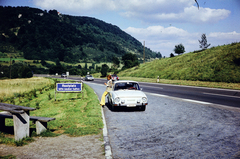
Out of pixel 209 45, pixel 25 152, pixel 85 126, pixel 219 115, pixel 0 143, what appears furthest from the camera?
pixel 209 45

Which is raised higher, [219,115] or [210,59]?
[210,59]

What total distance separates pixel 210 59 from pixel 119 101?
36959mm

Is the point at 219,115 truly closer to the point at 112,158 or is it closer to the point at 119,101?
the point at 119,101

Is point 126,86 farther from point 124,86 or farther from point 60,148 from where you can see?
point 60,148

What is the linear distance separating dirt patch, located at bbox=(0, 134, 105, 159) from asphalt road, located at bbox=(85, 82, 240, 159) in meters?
0.43

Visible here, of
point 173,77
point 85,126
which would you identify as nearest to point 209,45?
point 173,77

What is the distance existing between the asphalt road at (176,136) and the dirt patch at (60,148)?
43cm

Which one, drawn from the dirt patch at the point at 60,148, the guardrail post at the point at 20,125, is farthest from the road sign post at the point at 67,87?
the dirt patch at the point at 60,148

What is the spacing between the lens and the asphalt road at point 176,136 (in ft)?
14.0

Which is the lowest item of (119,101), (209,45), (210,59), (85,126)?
(85,126)

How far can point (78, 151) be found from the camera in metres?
4.43

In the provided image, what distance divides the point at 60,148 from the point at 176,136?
10.5ft

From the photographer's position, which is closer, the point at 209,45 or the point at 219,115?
the point at 219,115

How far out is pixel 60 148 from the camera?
4.66 m
